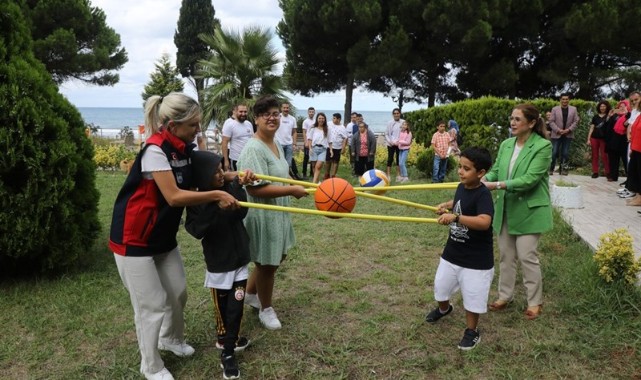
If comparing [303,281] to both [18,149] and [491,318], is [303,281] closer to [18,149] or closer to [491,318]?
[491,318]

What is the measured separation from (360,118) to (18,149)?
1025 cm

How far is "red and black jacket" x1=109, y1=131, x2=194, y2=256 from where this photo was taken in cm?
307

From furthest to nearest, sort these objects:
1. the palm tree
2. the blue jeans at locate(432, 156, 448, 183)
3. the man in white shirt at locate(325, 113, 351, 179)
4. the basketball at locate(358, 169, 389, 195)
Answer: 1. the palm tree
2. the man in white shirt at locate(325, 113, 351, 179)
3. the blue jeans at locate(432, 156, 448, 183)
4. the basketball at locate(358, 169, 389, 195)

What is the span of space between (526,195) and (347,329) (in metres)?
1.93

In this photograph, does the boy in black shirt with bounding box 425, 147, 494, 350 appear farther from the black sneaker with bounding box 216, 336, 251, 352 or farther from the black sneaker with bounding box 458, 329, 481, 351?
the black sneaker with bounding box 216, 336, 251, 352

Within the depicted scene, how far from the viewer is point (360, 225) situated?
7840 millimetres

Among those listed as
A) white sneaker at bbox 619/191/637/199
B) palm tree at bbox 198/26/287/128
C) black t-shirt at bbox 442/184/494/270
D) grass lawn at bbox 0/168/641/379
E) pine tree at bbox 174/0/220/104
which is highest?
pine tree at bbox 174/0/220/104

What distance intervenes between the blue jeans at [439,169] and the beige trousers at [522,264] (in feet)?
24.8

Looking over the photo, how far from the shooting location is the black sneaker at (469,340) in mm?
3787

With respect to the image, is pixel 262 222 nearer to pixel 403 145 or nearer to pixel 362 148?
pixel 362 148

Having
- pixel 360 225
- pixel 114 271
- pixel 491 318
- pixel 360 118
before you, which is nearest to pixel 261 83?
pixel 360 118

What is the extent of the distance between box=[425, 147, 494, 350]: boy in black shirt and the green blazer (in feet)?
1.76

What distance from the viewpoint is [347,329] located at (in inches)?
165

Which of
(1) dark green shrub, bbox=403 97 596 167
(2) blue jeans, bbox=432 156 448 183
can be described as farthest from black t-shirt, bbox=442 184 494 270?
(1) dark green shrub, bbox=403 97 596 167
